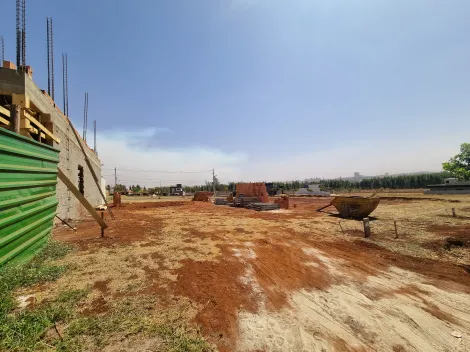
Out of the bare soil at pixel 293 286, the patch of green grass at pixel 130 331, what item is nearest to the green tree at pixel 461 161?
the bare soil at pixel 293 286

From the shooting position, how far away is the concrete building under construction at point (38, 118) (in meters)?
5.72

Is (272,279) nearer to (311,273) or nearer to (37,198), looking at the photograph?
(311,273)

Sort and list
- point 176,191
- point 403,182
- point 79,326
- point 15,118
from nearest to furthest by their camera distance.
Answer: point 79,326, point 15,118, point 176,191, point 403,182

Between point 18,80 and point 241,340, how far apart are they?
8.97 meters

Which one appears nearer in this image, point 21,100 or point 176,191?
point 21,100

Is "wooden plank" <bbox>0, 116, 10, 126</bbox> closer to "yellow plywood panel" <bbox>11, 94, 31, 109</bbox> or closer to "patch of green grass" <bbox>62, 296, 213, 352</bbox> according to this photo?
"yellow plywood panel" <bbox>11, 94, 31, 109</bbox>

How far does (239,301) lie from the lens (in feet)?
14.1

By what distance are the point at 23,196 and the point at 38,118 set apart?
3658 millimetres

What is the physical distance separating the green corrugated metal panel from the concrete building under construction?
2.09ft

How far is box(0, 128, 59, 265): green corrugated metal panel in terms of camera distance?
14.5 feet

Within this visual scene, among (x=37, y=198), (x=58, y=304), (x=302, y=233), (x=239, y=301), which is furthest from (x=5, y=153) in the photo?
(x=302, y=233)

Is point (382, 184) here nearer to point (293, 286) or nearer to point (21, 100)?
point (293, 286)

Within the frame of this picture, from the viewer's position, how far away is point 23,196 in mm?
5141

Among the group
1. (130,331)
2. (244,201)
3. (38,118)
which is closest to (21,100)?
(38,118)
